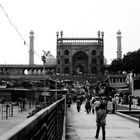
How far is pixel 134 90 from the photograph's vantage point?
63.6m

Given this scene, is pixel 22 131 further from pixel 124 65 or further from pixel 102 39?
pixel 102 39

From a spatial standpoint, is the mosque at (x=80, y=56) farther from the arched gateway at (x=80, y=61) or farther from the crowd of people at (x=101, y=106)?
the crowd of people at (x=101, y=106)

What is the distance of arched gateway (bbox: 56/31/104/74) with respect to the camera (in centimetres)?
11504

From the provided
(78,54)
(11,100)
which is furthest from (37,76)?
(11,100)

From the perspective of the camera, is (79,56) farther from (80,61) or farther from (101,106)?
(101,106)

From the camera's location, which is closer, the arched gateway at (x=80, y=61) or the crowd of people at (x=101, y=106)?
the crowd of people at (x=101, y=106)

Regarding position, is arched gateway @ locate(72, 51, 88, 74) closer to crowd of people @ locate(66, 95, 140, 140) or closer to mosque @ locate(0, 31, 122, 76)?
mosque @ locate(0, 31, 122, 76)

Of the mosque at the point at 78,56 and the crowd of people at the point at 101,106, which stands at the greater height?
the mosque at the point at 78,56

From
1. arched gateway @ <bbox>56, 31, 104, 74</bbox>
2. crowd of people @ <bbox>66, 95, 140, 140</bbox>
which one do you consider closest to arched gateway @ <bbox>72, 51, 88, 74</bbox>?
arched gateway @ <bbox>56, 31, 104, 74</bbox>

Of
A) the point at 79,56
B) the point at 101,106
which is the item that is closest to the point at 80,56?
the point at 79,56

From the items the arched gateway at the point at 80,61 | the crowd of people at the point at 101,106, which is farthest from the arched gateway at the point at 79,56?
the crowd of people at the point at 101,106

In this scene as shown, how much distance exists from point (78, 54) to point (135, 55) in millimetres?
41943

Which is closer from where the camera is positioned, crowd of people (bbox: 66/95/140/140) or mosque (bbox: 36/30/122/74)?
crowd of people (bbox: 66/95/140/140)

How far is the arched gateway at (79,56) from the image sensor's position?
115037mm
